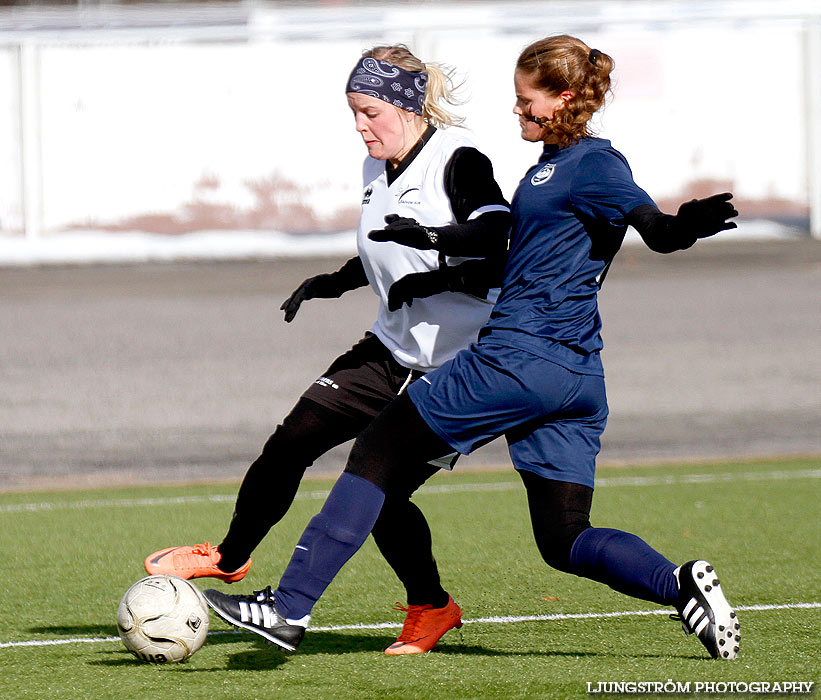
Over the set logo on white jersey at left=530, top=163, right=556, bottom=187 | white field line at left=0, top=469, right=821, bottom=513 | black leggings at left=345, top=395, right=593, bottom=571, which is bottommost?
white field line at left=0, top=469, right=821, bottom=513

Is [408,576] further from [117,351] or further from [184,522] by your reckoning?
[117,351]

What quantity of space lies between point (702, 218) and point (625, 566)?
1060 millimetres

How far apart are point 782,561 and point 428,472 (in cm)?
262

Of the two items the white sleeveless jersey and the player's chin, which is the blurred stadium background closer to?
the white sleeveless jersey

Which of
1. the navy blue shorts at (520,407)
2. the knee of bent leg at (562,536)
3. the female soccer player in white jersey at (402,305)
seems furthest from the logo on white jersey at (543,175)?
the knee of bent leg at (562,536)

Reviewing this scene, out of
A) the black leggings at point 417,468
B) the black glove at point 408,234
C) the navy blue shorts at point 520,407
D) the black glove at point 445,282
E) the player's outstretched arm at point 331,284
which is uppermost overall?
the black glove at point 408,234

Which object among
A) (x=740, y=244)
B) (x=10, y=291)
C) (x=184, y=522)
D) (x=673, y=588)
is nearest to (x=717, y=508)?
(x=184, y=522)

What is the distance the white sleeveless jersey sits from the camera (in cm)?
477

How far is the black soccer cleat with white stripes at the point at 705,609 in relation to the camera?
4.20 metres

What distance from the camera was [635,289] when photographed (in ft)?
59.8

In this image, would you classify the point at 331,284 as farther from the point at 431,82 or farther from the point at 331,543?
the point at 331,543

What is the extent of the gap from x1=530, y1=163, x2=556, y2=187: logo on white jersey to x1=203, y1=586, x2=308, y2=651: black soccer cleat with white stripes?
4.77ft

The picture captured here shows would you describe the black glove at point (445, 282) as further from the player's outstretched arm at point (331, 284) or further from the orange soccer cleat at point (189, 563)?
the orange soccer cleat at point (189, 563)

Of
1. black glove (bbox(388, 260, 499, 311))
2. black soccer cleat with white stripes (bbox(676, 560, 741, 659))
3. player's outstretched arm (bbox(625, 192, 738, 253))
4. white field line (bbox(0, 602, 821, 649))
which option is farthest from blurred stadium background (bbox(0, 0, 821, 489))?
player's outstretched arm (bbox(625, 192, 738, 253))
